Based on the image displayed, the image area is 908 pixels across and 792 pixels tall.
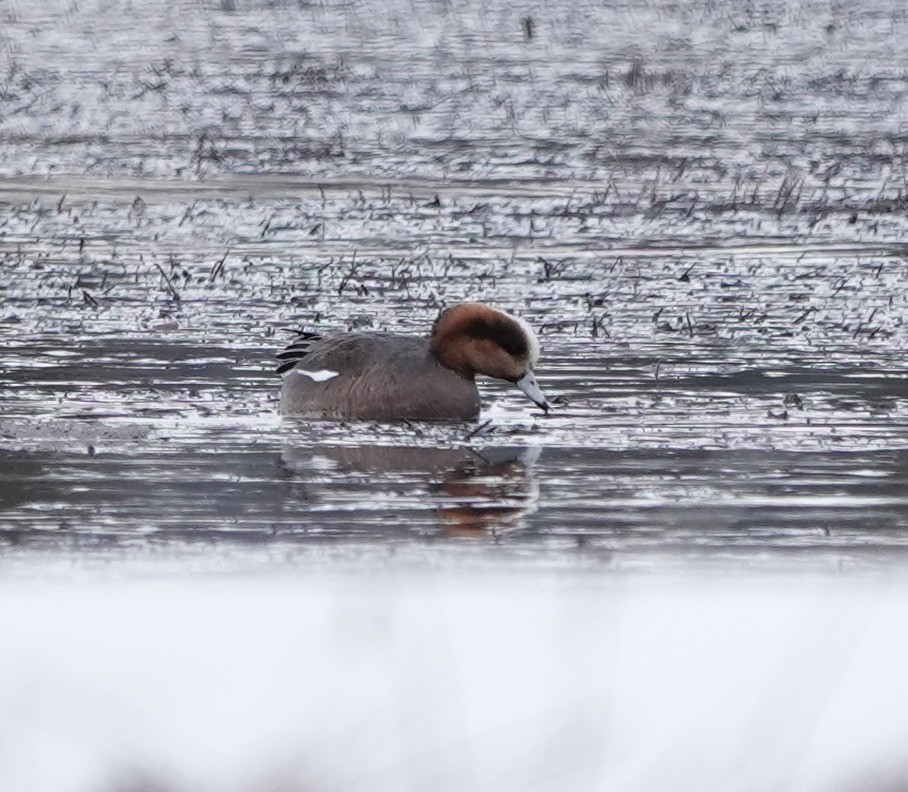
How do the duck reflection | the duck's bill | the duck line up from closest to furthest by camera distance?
the duck reflection, the duck's bill, the duck

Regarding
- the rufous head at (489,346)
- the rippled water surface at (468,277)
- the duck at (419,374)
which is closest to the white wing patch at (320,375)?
the duck at (419,374)

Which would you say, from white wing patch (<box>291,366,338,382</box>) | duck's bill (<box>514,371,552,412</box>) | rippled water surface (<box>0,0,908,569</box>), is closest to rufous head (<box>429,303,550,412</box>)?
duck's bill (<box>514,371,552,412</box>)

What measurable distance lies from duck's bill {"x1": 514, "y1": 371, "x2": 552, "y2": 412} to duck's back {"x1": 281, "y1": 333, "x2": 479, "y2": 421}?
235mm

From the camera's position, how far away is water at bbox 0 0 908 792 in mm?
5512

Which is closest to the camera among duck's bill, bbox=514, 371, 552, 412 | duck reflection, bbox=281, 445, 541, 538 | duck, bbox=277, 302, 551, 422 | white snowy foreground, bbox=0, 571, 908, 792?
white snowy foreground, bbox=0, 571, 908, 792

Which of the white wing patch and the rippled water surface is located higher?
the white wing patch

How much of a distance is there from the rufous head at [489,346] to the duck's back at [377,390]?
7cm

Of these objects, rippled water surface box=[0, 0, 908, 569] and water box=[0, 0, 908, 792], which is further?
rippled water surface box=[0, 0, 908, 569]

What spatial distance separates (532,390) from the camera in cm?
927

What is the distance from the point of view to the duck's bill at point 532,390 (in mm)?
9234

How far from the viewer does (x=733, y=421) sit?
926 cm

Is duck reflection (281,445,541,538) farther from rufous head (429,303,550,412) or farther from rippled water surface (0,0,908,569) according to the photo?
rufous head (429,303,550,412)

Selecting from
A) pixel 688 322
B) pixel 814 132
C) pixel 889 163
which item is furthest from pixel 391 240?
pixel 814 132

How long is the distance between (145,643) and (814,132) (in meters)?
14.7
